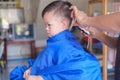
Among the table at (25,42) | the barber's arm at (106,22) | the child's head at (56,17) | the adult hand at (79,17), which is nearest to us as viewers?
the barber's arm at (106,22)

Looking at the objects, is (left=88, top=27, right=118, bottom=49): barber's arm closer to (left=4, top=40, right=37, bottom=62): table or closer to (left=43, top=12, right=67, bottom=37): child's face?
(left=43, top=12, right=67, bottom=37): child's face

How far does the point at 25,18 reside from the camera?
5828 mm

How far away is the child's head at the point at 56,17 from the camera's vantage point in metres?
1.05

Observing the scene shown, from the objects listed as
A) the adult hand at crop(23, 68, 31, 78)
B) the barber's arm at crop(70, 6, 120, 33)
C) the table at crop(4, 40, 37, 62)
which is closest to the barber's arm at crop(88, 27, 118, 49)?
the barber's arm at crop(70, 6, 120, 33)

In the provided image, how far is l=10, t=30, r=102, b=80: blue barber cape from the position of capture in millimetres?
938

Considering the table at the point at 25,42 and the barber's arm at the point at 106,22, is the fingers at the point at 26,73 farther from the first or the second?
the table at the point at 25,42

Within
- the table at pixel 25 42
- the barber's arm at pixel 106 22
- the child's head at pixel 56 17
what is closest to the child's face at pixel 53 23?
the child's head at pixel 56 17

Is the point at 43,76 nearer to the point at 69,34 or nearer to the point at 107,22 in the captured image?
the point at 69,34

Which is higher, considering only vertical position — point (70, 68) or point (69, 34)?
point (69, 34)

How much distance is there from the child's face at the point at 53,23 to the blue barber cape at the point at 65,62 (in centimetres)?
3

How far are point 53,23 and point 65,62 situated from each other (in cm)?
21

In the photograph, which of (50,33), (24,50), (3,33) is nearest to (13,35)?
(3,33)

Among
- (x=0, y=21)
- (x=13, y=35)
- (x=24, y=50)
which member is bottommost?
(x=24, y=50)

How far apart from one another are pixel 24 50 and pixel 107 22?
17.1ft
